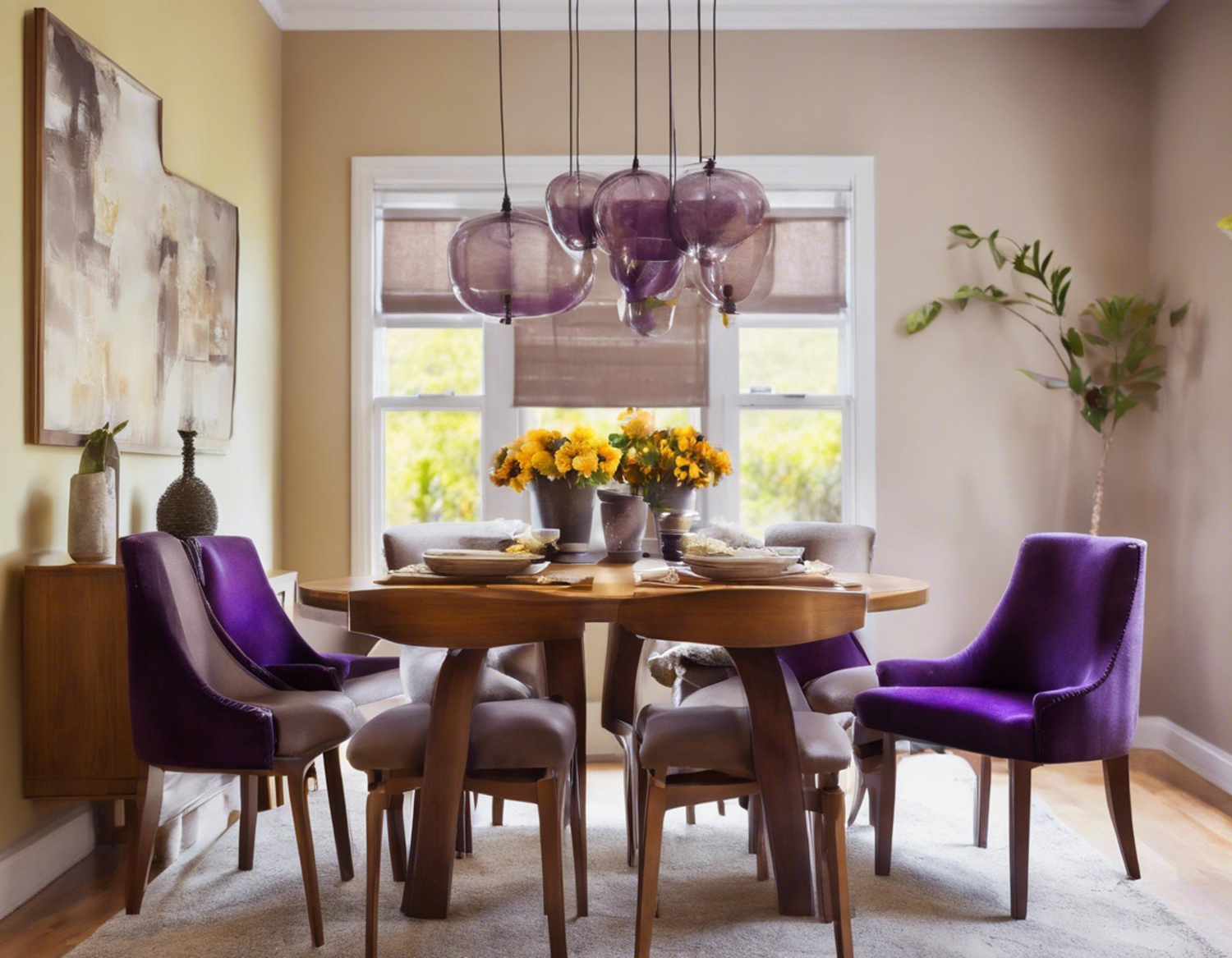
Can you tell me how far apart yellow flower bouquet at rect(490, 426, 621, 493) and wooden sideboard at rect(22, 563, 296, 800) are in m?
1.06

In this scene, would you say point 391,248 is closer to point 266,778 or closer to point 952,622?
point 266,778

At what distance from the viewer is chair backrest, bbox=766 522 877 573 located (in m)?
3.43

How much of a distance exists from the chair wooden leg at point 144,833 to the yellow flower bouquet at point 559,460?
3.71 feet

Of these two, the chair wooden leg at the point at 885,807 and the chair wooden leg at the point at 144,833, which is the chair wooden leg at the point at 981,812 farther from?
the chair wooden leg at the point at 144,833

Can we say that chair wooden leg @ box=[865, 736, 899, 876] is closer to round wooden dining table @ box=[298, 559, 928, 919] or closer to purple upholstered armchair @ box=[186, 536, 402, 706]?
round wooden dining table @ box=[298, 559, 928, 919]

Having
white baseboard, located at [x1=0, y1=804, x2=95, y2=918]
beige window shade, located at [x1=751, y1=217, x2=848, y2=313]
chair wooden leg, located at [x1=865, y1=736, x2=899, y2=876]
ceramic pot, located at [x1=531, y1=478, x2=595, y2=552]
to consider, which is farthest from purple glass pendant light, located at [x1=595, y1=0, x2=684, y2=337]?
white baseboard, located at [x1=0, y1=804, x2=95, y2=918]

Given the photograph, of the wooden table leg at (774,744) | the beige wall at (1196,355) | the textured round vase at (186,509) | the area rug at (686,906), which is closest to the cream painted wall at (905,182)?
the beige wall at (1196,355)

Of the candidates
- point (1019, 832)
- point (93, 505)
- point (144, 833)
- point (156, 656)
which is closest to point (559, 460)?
point (156, 656)

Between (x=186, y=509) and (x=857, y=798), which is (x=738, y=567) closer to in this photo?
(x=857, y=798)

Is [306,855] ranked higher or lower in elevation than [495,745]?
Result: lower

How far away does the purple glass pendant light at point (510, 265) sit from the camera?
2652 mm

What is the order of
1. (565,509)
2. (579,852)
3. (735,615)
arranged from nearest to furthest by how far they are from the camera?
(735,615) → (579,852) → (565,509)

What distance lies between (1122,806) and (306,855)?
2045 millimetres

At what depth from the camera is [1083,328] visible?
4301mm
